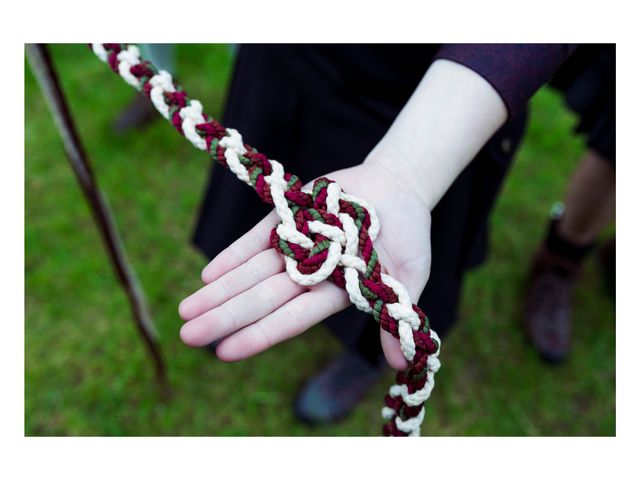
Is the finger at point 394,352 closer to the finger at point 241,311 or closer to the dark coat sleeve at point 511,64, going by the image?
the finger at point 241,311

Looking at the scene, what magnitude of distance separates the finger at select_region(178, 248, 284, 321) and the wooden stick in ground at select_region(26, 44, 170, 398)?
1.34 feet

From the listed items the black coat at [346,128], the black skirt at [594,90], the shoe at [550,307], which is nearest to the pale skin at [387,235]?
the black coat at [346,128]

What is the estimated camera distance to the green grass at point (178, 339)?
1.36m

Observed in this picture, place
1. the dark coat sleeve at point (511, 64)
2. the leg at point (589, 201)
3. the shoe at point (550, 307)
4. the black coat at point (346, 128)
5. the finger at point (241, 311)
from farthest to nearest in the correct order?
the shoe at point (550, 307) → the leg at point (589, 201) → the black coat at point (346, 128) → the dark coat sleeve at point (511, 64) → the finger at point (241, 311)

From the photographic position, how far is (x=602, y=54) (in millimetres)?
1012

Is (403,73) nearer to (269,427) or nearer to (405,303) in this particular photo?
(405,303)

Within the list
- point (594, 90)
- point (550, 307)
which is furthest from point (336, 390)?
point (594, 90)

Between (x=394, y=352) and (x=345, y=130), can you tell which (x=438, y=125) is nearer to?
(x=345, y=130)

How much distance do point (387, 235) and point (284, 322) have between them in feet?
0.63

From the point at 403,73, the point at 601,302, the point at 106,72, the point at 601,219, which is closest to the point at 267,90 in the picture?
the point at 403,73

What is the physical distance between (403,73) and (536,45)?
0.22 m

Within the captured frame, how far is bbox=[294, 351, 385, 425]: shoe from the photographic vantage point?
4.45ft

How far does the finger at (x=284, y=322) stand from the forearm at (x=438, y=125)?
0.67 feet

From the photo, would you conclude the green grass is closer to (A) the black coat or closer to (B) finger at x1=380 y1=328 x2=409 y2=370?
(A) the black coat
